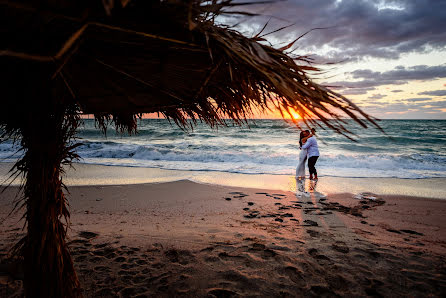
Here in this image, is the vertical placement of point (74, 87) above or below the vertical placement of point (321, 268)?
above

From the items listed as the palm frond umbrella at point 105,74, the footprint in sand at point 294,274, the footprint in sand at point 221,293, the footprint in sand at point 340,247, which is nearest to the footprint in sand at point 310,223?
the footprint in sand at point 340,247

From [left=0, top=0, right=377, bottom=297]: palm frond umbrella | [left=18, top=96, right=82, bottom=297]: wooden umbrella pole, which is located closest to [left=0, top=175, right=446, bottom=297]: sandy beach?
[left=18, top=96, right=82, bottom=297]: wooden umbrella pole

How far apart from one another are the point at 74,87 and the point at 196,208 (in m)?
4.12

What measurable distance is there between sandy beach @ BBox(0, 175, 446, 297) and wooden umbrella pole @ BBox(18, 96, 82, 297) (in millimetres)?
669

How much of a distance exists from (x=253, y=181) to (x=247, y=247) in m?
5.20

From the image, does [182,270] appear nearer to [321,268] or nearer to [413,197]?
[321,268]

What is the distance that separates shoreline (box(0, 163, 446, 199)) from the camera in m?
7.40

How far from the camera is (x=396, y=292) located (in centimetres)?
232

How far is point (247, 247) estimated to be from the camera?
3.19 m

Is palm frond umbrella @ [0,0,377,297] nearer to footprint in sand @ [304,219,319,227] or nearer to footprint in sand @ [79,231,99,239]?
footprint in sand @ [79,231,99,239]

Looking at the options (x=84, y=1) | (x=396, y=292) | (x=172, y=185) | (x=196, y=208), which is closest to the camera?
Answer: (x=84, y=1)

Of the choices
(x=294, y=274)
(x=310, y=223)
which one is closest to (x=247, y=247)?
(x=294, y=274)

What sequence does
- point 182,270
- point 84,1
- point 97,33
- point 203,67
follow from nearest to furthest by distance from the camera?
point 84,1, point 97,33, point 203,67, point 182,270

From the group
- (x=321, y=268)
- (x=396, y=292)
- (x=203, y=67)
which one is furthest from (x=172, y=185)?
(x=203, y=67)
